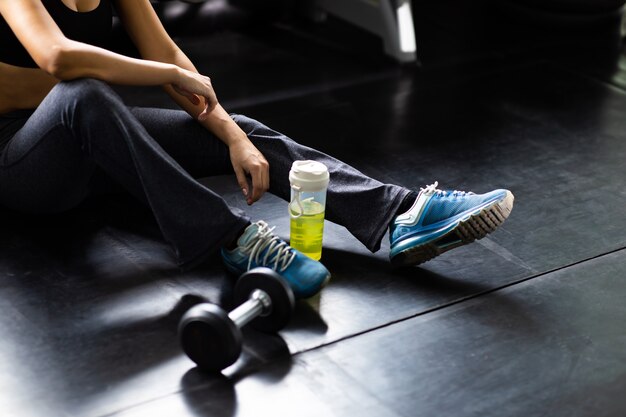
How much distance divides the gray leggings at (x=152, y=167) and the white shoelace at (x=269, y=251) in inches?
1.9

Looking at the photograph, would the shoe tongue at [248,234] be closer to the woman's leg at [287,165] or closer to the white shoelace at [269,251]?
the white shoelace at [269,251]

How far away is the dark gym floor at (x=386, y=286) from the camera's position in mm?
1862

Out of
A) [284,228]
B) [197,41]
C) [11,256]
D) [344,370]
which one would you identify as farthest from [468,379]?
[197,41]

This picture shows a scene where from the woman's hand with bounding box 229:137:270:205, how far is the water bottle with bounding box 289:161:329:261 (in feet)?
0.27

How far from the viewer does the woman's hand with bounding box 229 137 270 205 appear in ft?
7.27

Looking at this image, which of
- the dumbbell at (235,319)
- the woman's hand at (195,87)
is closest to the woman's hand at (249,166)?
the woman's hand at (195,87)

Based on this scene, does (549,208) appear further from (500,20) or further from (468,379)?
(500,20)

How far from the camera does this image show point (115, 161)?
2.06 metres

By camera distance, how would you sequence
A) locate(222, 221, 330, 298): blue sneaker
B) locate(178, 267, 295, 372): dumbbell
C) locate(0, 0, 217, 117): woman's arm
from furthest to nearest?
locate(222, 221, 330, 298): blue sneaker
locate(0, 0, 217, 117): woman's arm
locate(178, 267, 295, 372): dumbbell

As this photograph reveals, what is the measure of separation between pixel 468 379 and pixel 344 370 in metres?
0.23

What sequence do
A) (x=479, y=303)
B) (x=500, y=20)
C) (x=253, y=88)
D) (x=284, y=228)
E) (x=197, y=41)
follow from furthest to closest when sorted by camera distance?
(x=500, y=20)
(x=197, y=41)
(x=253, y=88)
(x=284, y=228)
(x=479, y=303)

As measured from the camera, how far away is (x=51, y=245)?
7.61 ft

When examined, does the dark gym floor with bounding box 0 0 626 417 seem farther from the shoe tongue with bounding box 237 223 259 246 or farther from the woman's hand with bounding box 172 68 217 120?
the woman's hand with bounding box 172 68 217 120

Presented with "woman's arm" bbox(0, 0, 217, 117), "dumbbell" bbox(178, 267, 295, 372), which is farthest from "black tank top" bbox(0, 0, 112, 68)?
"dumbbell" bbox(178, 267, 295, 372)
